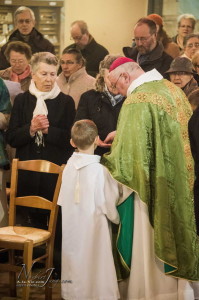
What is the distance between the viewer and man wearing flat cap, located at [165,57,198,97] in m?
5.05

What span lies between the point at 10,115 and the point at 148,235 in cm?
168

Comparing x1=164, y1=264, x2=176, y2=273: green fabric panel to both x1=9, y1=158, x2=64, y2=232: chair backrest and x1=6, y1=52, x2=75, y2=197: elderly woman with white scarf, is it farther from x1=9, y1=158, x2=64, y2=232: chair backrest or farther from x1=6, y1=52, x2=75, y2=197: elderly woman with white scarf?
x1=6, y1=52, x2=75, y2=197: elderly woman with white scarf

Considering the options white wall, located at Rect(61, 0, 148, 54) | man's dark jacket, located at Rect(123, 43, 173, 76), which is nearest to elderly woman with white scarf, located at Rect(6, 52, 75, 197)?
man's dark jacket, located at Rect(123, 43, 173, 76)

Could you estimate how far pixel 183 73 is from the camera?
16.6ft

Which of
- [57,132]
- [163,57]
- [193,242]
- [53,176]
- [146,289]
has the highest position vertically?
[163,57]

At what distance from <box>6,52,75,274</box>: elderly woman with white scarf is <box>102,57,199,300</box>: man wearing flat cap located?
0.97 m

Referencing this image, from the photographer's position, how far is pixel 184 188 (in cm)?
399

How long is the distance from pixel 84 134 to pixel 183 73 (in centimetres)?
141

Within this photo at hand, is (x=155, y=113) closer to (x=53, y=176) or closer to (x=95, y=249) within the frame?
(x=95, y=249)

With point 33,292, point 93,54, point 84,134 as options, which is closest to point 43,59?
point 84,134

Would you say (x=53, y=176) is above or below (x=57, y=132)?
below

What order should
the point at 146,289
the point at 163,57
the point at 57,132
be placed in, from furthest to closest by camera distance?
the point at 163,57
the point at 57,132
the point at 146,289

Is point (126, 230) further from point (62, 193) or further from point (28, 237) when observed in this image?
point (28, 237)

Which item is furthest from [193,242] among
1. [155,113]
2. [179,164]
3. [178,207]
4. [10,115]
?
[10,115]
